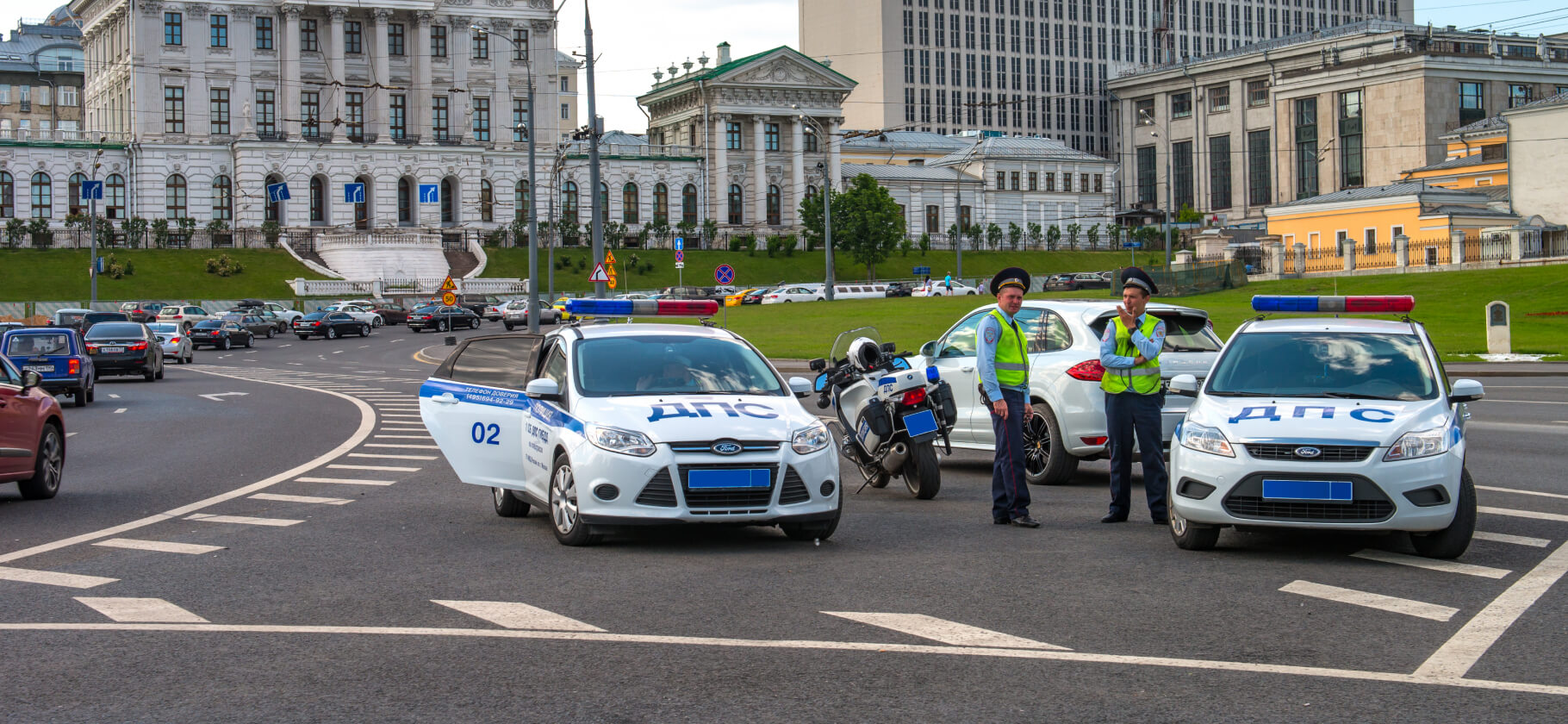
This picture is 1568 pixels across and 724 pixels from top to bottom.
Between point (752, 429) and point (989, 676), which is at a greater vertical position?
point (752, 429)

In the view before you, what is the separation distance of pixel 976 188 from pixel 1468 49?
3894 centimetres

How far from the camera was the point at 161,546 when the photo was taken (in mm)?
10531

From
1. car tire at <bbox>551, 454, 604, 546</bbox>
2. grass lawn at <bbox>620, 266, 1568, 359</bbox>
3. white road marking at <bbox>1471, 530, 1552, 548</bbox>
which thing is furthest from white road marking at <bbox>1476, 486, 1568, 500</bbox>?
grass lawn at <bbox>620, 266, 1568, 359</bbox>

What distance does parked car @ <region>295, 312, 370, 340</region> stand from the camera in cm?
6372

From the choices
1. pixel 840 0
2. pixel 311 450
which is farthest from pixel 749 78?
pixel 311 450

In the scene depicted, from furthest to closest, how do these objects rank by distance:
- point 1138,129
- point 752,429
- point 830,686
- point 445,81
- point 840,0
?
point 840,0
point 1138,129
point 445,81
point 752,429
point 830,686

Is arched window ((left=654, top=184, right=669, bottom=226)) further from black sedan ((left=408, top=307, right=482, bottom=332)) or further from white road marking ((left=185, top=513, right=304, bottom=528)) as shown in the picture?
white road marking ((left=185, top=513, right=304, bottom=528))

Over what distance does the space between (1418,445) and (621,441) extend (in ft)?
15.5

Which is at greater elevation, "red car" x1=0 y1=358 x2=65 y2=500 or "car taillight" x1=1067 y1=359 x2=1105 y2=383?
"car taillight" x1=1067 y1=359 x2=1105 y2=383

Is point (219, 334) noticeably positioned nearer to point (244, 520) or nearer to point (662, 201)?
point (244, 520)

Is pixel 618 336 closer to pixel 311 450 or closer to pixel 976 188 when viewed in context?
pixel 311 450

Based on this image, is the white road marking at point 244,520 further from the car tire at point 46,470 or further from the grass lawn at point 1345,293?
the grass lawn at point 1345,293

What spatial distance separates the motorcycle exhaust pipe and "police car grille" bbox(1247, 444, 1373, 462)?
3965 millimetres

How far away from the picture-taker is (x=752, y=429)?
9.81m
